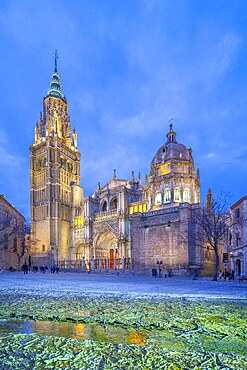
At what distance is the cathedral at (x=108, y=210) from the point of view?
31.8 meters

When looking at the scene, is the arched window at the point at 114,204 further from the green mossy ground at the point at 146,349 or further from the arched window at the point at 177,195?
the green mossy ground at the point at 146,349

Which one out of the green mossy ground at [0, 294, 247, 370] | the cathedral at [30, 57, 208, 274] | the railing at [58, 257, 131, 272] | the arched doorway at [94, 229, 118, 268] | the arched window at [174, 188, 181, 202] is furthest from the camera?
the arched doorway at [94, 229, 118, 268]

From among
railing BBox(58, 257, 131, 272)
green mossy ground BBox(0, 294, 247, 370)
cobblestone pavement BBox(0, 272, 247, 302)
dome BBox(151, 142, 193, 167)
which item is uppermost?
Result: dome BBox(151, 142, 193, 167)

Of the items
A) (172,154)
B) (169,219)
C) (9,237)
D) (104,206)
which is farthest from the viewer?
(104,206)

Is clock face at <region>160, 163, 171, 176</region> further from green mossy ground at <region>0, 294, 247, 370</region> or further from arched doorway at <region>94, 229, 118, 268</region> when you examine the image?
green mossy ground at <region>0, 294, 247, 370</region>

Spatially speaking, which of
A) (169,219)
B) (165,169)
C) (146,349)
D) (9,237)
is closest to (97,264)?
(9,237)

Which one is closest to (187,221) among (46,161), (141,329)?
(141,329)

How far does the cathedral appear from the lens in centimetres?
3177

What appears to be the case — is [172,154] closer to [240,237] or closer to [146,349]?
[240,237]

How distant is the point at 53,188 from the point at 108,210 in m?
13.6

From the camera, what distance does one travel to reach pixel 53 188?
56.6 m

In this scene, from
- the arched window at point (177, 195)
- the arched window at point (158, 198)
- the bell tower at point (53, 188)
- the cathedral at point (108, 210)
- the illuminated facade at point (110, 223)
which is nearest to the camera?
the cathedral at point (108, 210)

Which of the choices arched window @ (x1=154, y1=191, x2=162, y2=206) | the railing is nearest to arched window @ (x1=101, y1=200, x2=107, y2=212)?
the railing

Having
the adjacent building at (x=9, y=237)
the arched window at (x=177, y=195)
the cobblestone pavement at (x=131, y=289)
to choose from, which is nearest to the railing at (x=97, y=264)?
the adjacent building at (x=9, y=237)
